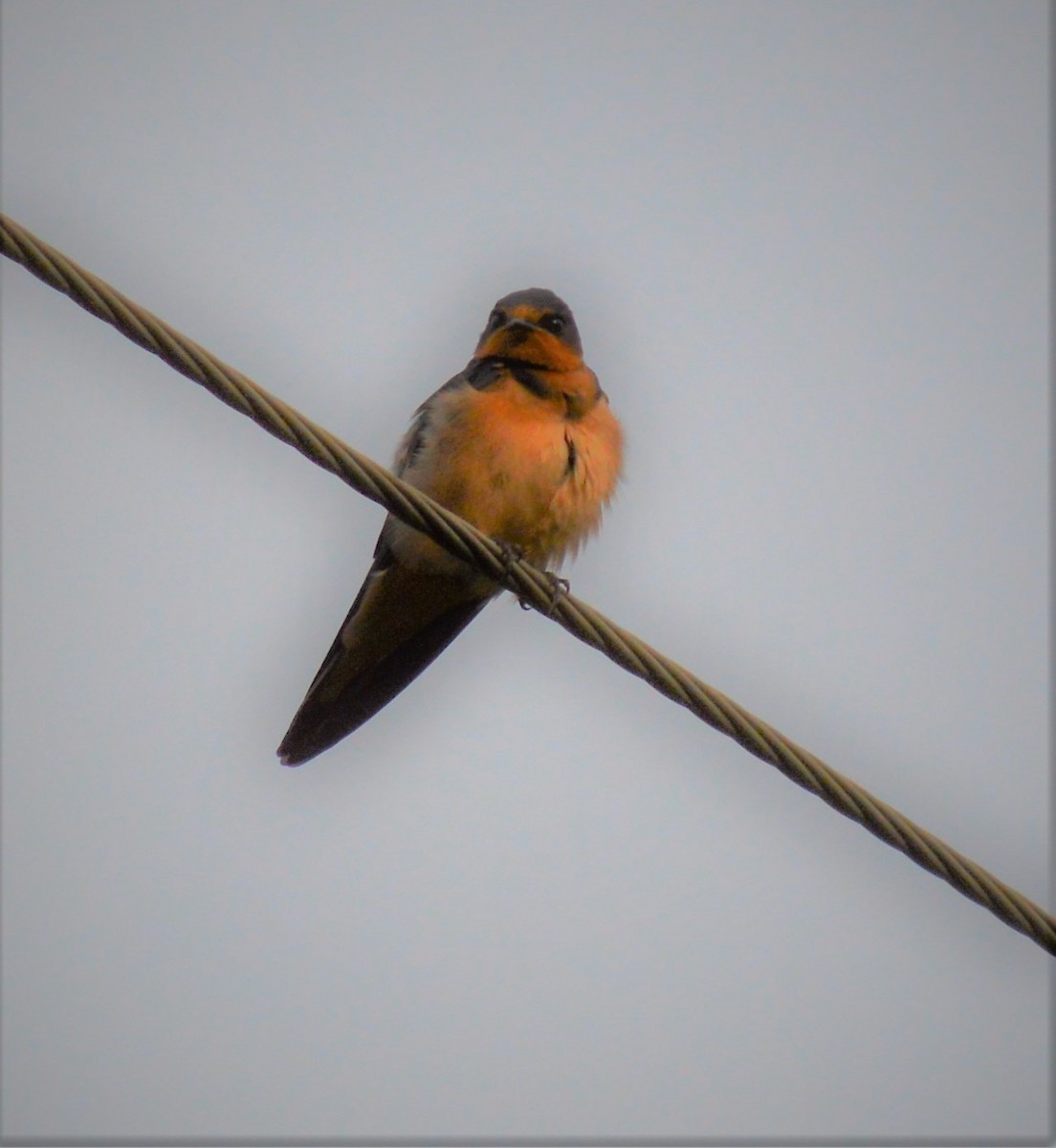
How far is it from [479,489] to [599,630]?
1.61 metres

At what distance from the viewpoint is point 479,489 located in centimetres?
548

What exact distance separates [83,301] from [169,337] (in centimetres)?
20

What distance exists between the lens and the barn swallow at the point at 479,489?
5.49 m

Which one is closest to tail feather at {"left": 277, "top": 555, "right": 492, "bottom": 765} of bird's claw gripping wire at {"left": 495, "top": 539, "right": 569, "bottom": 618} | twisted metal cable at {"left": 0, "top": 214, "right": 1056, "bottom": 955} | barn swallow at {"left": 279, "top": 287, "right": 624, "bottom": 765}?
barn swallow at {"left": 279, "top": 287, "right": 624, "bottom": 765}

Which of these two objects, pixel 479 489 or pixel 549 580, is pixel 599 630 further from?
pixel 479 489

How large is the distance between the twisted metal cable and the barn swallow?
150 cm

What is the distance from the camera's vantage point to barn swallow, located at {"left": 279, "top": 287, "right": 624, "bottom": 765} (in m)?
5.49

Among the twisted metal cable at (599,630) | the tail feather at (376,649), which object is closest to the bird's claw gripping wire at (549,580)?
the twisted metal cable at (599,630)

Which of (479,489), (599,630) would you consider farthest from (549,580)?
(599,630)

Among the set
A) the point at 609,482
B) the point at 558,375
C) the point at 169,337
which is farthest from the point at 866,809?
the point at 558,375

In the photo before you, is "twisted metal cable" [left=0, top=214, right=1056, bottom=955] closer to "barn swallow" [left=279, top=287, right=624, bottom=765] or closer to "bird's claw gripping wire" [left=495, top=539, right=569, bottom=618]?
"bird's claw gripping wire" [left=495, top=539, right=569, bottom=618]

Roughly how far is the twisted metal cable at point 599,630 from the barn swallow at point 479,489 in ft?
4.91

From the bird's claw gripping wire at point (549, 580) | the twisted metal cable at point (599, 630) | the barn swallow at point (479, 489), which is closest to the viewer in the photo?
the twisted metal cable at point (599, 630)

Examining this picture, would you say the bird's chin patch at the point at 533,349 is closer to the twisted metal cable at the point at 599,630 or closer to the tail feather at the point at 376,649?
the tail feather at the point at 376,649
